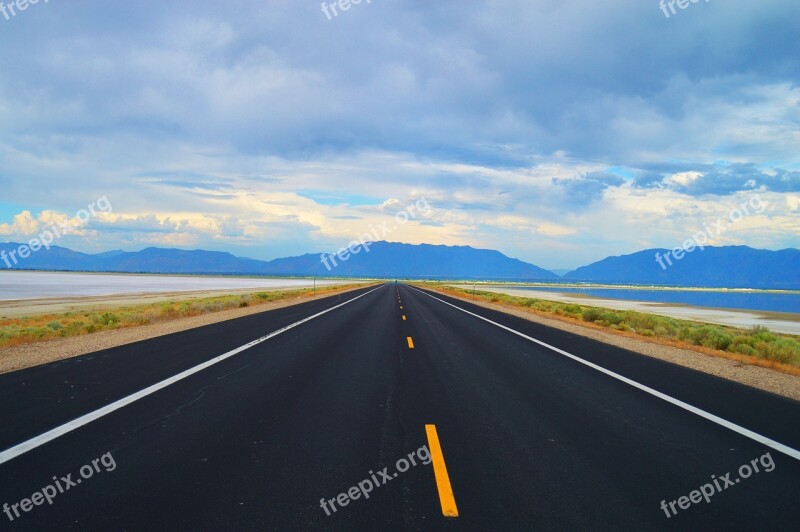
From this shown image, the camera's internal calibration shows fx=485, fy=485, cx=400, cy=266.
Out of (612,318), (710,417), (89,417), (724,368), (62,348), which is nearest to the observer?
(89,417)

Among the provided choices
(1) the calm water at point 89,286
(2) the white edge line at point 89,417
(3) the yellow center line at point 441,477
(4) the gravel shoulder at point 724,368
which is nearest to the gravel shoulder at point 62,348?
(2) the white edge line at point 89,417

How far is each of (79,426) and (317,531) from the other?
161 inches

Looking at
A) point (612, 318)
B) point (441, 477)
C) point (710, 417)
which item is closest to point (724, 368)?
point (710, 417)

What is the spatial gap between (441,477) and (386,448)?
3.18 ft

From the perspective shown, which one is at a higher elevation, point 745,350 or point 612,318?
point 612,318

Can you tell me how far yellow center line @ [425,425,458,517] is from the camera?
399 centimetres

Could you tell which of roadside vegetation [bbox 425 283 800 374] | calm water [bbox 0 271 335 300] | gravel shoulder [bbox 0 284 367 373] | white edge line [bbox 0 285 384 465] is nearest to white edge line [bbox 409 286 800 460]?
roadside vegetation [bbox 425 283 800 374]

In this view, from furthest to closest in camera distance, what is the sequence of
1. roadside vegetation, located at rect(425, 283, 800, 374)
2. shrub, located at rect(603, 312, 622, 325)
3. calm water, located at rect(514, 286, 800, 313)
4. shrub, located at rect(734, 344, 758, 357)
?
calm water, located at rect(514, 286, 800, 313) → shrub, located at rect(603, 312, 622, 325) → shrub, located at rect(734, 344, 758, 357) → roadside vegetation, located at rect(425, 283, 800, 374)

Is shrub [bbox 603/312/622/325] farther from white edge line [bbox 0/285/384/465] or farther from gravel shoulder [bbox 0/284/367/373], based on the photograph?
white edge line [bbox 0/285/384/465]

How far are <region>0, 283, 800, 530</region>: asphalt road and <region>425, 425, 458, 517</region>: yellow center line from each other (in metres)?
0.02

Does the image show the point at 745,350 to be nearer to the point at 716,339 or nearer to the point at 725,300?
the point at 716,339

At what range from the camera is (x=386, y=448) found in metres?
5.40

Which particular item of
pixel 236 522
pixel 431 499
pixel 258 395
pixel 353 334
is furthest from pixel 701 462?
pixel 353 334

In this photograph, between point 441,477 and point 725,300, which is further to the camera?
point 725,300
